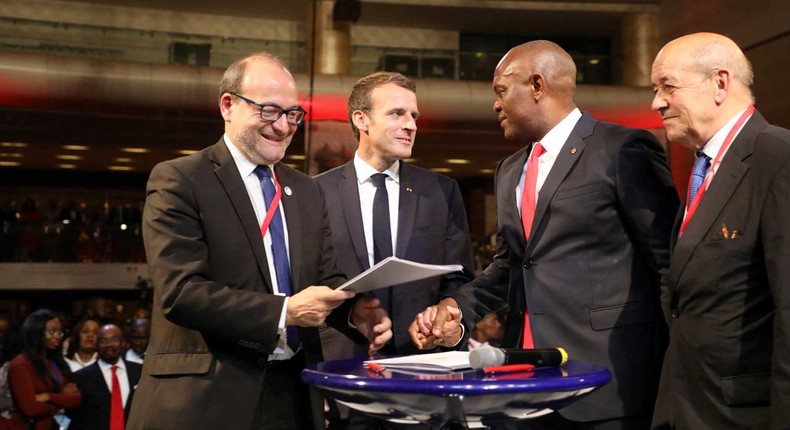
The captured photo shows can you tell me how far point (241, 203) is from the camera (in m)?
2.23

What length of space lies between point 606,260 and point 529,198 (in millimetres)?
286

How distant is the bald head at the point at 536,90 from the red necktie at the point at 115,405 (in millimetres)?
3455

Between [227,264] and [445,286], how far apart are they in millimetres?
1087

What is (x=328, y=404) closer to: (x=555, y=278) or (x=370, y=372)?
(x=555, y=278)

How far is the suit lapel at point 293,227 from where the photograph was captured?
2.29m

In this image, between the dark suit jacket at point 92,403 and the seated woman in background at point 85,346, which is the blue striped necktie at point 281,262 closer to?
the dark suit jacket at point 92,403

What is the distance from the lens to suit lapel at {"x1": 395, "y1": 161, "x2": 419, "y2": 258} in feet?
9.89

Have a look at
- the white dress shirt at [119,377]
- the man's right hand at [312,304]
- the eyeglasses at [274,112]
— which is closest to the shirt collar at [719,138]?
the man's right hand at [312,304]

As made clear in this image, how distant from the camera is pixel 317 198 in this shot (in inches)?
98.5

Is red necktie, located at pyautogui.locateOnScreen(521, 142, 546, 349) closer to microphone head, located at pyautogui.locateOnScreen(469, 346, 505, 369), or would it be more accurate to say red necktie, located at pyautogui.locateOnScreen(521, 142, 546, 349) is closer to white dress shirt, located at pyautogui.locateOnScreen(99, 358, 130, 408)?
microphone head, located at pyautogui.locateOnScreen(469, 346, 505, 369)

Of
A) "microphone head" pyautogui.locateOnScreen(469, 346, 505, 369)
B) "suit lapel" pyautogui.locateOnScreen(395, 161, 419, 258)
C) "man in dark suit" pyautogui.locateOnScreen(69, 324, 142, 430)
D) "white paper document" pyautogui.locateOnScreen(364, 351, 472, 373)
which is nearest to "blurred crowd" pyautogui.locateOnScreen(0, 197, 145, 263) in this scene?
"man in dark suit" pyautogui.locateOnScreen(69, 324, 142, 430)

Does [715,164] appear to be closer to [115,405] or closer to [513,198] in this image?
[513,198]

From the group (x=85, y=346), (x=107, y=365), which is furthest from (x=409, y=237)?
(x=85, y=346)

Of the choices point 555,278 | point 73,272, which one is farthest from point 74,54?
point 555,278
